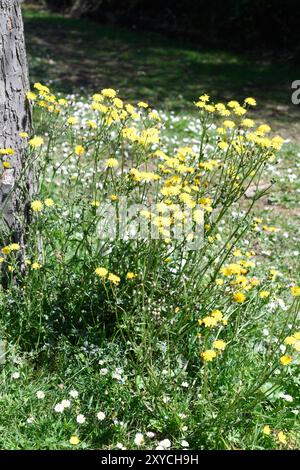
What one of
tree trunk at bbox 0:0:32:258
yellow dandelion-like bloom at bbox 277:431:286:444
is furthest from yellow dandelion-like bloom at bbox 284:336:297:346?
tree trunk at bbox 0:0:32:258

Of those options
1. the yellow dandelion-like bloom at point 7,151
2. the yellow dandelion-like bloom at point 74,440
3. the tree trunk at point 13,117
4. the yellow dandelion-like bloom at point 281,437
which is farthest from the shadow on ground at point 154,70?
the yellow dandelion-like bloom at point 74,440

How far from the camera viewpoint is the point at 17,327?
332 centimetres

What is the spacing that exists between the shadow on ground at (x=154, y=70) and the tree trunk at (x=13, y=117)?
470cm

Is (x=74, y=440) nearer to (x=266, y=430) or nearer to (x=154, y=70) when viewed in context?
(x=266, y=430)

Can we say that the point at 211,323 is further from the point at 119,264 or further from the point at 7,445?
the point at 7,445

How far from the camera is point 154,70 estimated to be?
33.4 feet

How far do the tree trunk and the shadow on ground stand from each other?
15.4 ft

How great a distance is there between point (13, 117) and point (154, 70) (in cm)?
710

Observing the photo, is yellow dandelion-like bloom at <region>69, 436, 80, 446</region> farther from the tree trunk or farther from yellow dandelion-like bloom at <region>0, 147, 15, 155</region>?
yellow dandelion-like bloom at <region>0, 147, 15, 155</region>

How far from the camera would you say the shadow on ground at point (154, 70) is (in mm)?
8633

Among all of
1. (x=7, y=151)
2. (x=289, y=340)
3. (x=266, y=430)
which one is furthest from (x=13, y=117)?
(x=266, y=430)

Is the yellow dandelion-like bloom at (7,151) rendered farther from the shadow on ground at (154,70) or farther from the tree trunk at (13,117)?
the shadow on ground at (154,70)

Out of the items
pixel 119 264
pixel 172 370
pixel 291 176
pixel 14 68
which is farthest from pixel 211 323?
pixel 291 176

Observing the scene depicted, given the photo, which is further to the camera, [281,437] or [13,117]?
[13,117]
